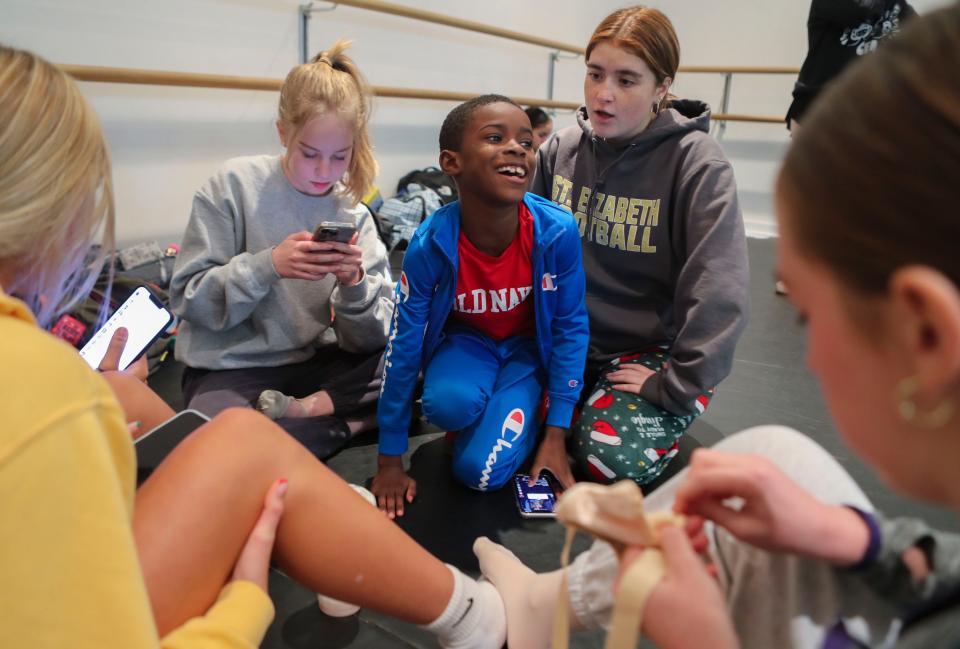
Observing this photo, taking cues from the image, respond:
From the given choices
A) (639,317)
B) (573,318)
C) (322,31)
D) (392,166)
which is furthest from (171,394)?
(392,166)

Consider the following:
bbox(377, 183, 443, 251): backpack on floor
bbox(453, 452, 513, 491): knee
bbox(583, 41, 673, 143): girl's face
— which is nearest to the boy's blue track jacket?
bbox(453, 452, 513, 491): knee

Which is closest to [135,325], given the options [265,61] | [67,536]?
[67,536]

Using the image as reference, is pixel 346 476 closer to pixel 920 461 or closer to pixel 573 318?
pixel 573 318

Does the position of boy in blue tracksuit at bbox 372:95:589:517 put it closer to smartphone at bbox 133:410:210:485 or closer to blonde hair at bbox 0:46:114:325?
smartphone at bbox 133:410:210:485

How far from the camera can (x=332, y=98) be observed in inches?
49.1

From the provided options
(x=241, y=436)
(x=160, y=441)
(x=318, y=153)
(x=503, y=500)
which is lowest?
(x=503, y=500)

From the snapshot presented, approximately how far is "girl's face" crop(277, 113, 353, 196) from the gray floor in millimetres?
524

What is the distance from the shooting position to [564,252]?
3.94 feet

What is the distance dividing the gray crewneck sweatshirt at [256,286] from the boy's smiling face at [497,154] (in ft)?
1.04

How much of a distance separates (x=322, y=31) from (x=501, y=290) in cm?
184

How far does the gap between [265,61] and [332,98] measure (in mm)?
1359

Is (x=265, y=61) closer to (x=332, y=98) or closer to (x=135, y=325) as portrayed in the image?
(x=332, y=98)

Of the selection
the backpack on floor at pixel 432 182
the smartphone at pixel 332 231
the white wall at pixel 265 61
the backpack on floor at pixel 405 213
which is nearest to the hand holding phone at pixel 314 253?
the smartphone at pixel 332 231

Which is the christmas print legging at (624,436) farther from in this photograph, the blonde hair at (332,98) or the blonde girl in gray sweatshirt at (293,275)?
the blonde hair at (332,98)
